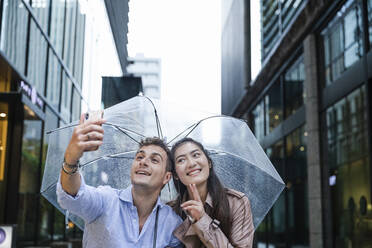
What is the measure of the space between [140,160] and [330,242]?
1171cm

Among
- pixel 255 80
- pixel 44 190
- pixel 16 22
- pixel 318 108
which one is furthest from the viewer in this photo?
pixel 255 80

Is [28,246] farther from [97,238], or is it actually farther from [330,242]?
[97,238]

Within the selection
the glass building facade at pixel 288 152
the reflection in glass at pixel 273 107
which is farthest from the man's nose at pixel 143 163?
the reflection in glass at pixel 273 107

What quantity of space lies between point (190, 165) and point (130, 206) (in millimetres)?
474

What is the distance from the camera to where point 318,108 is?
577 inches

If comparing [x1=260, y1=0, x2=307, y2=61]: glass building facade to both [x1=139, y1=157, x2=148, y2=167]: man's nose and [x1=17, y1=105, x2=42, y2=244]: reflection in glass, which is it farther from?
[x1=139, y1=157, x2=148, y2=167]: man's nose

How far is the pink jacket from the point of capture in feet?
9.73

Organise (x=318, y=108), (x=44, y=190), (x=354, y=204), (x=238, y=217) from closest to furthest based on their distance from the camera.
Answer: (x=238, y=217), (x=44, y=190), (x=354, y=204), (x=318, y=108)

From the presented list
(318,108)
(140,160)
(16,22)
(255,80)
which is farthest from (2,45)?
(255,80)

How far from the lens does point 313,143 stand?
14422mm

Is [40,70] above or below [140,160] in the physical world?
above

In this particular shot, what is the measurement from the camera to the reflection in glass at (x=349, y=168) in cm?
1147

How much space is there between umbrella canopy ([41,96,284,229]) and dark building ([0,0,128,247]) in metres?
6.61

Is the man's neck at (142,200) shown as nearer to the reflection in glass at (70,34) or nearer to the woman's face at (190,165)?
the woman's face at (190,165)
